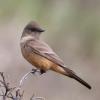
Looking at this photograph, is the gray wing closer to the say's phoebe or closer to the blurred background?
the say's phoebe

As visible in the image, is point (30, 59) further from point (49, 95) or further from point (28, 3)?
point (28, 3)

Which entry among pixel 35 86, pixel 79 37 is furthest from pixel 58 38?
pixel 35 86

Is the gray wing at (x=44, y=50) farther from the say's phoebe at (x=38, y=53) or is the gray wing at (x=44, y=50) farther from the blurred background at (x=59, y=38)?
the blurred background at (x=59, y=38)

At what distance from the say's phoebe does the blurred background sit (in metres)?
3.51

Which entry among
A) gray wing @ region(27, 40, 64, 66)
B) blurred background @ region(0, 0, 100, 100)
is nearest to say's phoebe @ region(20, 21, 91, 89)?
gray wing @ region(27, 40, 64, 66)

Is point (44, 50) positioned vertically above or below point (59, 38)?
above

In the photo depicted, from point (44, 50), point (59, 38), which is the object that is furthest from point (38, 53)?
point (59, 38)

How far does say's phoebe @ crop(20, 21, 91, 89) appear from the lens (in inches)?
213

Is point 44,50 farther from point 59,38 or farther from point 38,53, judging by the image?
point 59,38

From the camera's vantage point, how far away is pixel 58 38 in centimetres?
1004

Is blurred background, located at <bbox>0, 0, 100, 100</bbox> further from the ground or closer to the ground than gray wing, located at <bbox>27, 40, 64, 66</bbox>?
closer to the ground

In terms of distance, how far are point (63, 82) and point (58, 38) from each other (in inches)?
27.7

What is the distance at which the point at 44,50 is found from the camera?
17.8 feet

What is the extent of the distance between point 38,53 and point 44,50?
3.4 inches
